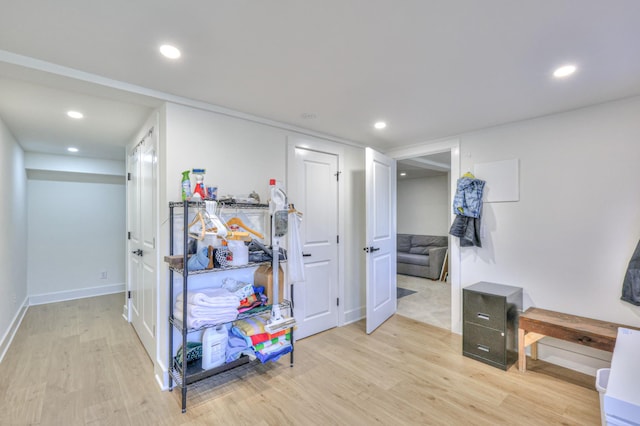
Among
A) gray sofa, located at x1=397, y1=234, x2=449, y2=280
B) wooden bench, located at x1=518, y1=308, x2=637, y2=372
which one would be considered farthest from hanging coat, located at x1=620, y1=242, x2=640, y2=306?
gray sofa, located at x1=397, y1=234, x2=449, y2=280

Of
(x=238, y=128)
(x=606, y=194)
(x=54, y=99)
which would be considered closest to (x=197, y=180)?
(x=238, y=128)

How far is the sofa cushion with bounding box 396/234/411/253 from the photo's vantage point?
7.07 metres

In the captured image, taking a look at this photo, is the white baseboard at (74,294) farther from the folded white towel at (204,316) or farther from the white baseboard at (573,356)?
the white baseboard at (573,356)

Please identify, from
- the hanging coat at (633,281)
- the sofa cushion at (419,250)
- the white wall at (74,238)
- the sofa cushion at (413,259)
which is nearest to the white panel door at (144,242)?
the white wall at (74,238)

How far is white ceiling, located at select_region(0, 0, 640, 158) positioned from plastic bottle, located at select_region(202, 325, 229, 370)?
6.13 feet

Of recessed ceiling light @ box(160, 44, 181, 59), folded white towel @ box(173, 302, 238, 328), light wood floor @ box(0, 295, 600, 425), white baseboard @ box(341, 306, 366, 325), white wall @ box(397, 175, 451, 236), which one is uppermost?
recessed ceiling light @ box(160, 44, 181, 59)

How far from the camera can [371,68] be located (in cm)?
189

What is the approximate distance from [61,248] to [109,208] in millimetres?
898

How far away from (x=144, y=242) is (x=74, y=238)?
112 inches

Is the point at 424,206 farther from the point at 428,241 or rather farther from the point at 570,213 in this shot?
the point at 570,213

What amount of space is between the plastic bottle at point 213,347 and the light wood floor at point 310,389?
0.78ft

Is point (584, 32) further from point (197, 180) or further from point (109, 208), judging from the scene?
point (109, 208)

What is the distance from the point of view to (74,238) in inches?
188

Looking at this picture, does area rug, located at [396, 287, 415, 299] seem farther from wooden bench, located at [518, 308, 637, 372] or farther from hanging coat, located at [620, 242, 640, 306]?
hanging coat, located at [620, 242, 640, 306]
